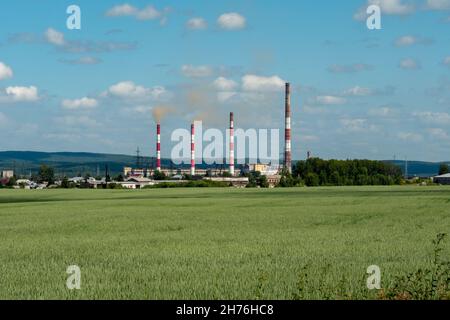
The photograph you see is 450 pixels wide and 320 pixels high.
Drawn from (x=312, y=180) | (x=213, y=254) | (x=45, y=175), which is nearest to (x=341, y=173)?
(x=312, y=180)

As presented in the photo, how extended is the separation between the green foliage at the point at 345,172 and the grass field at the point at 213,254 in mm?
114038

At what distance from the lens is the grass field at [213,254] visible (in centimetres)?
1444

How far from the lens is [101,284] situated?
1516cm

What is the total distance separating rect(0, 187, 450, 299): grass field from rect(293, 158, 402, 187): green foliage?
374 feet

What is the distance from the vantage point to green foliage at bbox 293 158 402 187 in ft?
502

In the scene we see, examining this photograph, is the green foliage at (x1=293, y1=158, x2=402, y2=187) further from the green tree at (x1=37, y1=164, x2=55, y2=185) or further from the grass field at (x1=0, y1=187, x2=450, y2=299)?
the grass field at (x1=0, y1=187, x2=450, y2=299)

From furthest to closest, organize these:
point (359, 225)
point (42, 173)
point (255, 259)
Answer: point (42, 173) < point (359, 225) < point (255, 259)

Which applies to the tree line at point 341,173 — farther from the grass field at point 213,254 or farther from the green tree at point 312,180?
the grass field at point 213,254

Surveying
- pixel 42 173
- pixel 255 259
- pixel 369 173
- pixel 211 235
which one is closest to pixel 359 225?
pixel 211 235

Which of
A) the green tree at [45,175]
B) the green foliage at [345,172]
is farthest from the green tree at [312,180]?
the green tree at [45,175]
